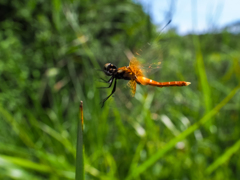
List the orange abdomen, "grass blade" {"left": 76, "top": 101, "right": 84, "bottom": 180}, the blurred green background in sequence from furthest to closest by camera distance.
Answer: the blurred green background < the orange abdomen < "grass blade" {"left": 76, "top": 101, "right": 84, "bottom": 180}

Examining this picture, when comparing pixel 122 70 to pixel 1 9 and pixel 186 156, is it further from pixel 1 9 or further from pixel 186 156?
pixel 1 9

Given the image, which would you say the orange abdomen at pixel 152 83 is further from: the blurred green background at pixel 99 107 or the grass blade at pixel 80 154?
the grass blade at pixel 80 154

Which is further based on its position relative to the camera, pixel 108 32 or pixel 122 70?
pixel 108 32

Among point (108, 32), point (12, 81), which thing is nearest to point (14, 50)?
point (12, 81)

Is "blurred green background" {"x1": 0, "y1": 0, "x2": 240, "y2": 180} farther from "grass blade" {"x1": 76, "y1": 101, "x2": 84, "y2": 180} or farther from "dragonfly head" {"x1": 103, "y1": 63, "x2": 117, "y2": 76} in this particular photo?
"grass blade" {"x1": 76, "y1": 101, "x2": 84, "y2": 180}

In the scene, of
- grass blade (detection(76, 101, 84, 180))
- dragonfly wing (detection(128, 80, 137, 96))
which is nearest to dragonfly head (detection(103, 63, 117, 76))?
dragonfly wing (detection(128, 80, 137, 96))

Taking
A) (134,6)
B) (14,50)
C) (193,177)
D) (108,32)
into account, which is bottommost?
(193,177)

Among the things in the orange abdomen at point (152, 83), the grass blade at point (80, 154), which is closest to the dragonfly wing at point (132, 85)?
the orange abdomen at point (152, 83)

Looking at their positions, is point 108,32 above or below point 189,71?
above

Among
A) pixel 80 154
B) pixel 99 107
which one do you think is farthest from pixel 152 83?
pixel 99 107
